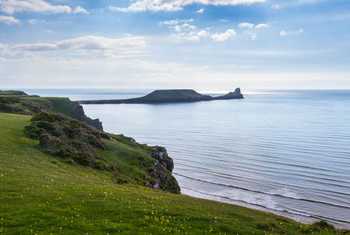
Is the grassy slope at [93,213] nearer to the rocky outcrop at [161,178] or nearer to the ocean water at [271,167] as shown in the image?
the rocky outcrop at [161,178]

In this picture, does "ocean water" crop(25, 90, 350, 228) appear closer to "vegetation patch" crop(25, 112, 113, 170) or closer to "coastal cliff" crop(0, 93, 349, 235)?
"coastal cliff" crop(0, 93, 349, 235)

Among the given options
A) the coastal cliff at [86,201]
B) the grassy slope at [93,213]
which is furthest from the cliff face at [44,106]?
the grassy slope at [93,213]

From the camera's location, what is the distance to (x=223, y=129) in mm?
151500

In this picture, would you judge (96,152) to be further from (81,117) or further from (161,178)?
(81,117)

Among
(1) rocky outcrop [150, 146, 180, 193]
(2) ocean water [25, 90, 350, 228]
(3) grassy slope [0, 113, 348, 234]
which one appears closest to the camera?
(3) grassy slope [0, 113, 348, 234]

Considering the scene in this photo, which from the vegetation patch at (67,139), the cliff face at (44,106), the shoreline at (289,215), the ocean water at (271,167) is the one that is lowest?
the shoreline at (289,215)

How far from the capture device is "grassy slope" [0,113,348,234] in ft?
70.9

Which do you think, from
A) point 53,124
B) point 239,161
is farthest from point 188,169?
point 53,124

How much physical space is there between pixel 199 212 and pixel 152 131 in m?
125

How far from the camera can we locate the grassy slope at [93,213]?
2161 cm

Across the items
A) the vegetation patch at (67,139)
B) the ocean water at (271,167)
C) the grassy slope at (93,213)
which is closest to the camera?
the grassy slope at (93,213)

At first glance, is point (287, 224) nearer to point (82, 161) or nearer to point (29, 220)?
point (29, 220)

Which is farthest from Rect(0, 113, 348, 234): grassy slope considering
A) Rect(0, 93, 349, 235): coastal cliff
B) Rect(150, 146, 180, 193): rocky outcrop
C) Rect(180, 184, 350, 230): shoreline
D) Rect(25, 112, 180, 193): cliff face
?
Rect(180, 184, 350, 230): shoreline

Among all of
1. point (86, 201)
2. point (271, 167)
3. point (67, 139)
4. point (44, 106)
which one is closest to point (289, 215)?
point (271, 167)
